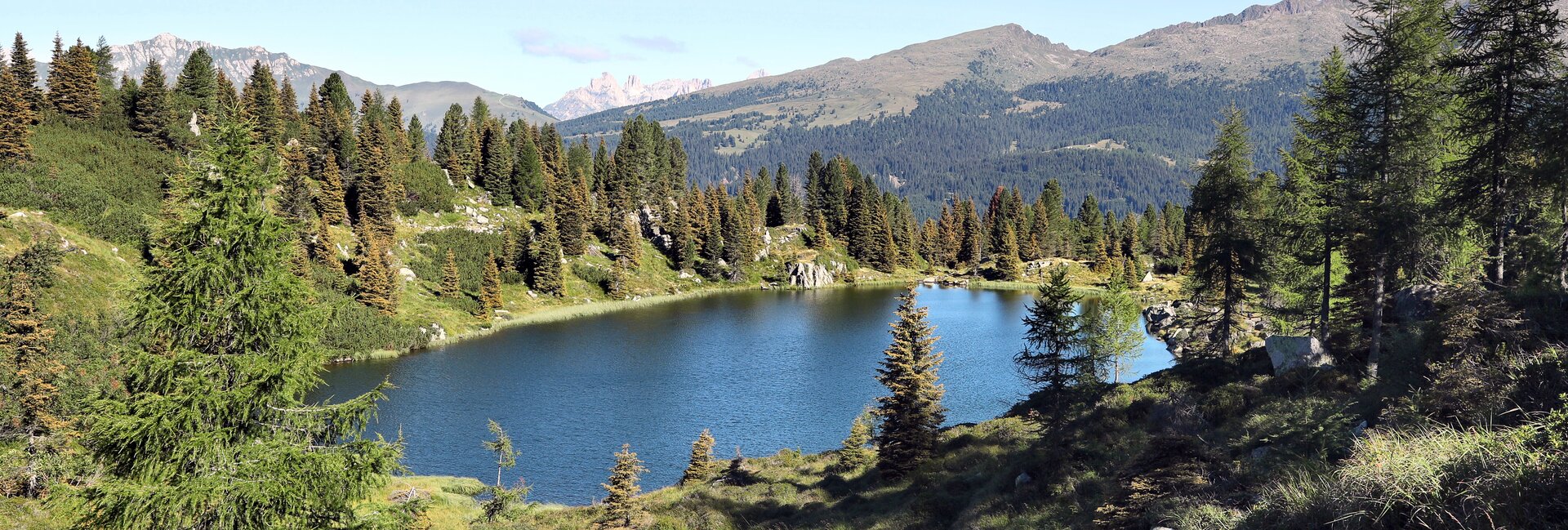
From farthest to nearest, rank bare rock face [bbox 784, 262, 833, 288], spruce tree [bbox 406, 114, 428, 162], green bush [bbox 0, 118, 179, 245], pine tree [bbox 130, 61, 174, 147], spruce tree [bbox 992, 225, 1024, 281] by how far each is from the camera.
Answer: spruce tree [bbox 992, 225, 1024, 281] → bare rock face [bbox 784, 262, 833, 288] → spruce tree [bbox 406, 114, 428, 162] → pine tree [bbox 130, 61, 174, 147] → green bush [bbox 0, 118, 179, 245]

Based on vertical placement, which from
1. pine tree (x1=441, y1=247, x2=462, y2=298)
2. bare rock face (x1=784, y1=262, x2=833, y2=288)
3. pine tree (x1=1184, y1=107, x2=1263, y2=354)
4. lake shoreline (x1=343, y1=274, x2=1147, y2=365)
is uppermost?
pine tree (x1=1184, y1=107, x2=1263, y2=354)

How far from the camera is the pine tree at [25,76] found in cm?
7444

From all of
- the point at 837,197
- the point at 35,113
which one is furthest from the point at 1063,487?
the point at 837,197

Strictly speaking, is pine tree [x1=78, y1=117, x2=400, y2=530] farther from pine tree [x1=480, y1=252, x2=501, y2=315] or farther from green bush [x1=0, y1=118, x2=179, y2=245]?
pine tree [x1=480, y1=252, x2=501, y2=315]

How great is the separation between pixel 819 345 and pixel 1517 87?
63.4m

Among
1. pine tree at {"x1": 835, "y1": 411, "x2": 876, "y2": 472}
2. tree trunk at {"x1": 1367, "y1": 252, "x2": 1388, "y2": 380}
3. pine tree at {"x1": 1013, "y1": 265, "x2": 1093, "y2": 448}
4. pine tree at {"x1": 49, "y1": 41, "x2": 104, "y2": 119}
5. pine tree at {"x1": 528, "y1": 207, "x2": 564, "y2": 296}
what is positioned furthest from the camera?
pine tree at {"x1": 528, "y1": 207, "x2": 564, "y2": 296}

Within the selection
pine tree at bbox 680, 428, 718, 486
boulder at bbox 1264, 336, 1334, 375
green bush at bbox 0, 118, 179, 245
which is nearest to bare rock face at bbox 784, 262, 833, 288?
green bush at bbox 0, 118, 179, 245

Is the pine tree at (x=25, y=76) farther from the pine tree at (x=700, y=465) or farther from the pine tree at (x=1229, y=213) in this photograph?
the pine tree at (x=1229, y=213)

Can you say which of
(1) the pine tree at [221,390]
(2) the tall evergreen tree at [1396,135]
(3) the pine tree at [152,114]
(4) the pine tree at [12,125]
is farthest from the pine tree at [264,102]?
(2) the tall evergreen tree at [1396,135]

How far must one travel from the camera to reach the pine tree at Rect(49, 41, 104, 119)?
79.0 meters

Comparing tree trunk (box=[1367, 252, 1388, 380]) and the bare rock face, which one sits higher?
tree trunk (box=[1367, 252, 1388, 380])

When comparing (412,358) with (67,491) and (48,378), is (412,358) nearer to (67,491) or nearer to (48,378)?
(48,378)

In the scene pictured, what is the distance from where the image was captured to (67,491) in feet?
41.7

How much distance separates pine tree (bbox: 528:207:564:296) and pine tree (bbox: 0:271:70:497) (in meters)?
73.8
